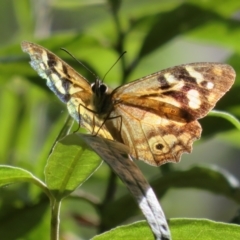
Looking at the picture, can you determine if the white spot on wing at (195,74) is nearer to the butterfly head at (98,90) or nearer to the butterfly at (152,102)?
the butterfly at (152,102)

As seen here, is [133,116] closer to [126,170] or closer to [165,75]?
[165,75]

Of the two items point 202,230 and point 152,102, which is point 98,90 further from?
point 202,230

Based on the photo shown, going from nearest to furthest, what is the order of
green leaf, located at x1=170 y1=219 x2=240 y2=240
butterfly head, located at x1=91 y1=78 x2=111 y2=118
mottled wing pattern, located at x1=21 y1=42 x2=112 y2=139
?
green leaf, located at x1=170 y1=219 x2=240 y2=240
mottled wing pattern, located at x1=21 y1=42 x2=112 y2=139
butterfly head, located at x1=91 y1=78 x2=111 y2=118

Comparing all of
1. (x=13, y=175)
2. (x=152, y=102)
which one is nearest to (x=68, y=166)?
(x=13, y=175)

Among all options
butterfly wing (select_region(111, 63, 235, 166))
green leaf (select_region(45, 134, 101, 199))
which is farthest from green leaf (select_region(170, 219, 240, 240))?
butterfly wing (select_region(111, 63, 235, 166))

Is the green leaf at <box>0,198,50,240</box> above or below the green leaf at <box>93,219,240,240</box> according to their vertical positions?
below

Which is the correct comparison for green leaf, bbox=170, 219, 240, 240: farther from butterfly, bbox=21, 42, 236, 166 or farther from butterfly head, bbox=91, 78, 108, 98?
butterfly head, bbox=91, 78, 108, 98

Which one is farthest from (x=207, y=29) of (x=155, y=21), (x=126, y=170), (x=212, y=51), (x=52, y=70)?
(x=212, y=51)
